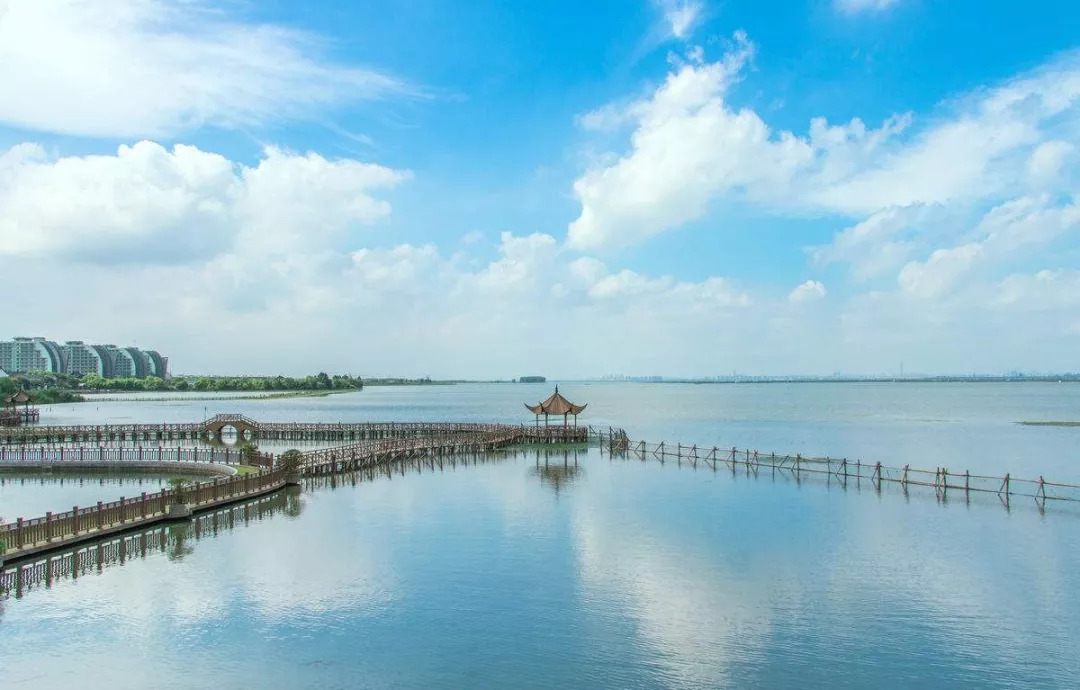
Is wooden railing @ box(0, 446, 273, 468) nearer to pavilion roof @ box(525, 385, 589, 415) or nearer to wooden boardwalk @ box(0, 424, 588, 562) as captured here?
wooden boardwalk @ box(0, 424, 588, 562)

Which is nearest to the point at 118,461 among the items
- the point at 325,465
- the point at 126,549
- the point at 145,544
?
the point at 325,465

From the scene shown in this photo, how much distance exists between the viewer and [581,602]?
64.3ft

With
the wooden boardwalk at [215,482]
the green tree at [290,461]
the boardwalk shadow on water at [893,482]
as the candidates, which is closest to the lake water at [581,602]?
the boardwalk shadow on water at [893,482]

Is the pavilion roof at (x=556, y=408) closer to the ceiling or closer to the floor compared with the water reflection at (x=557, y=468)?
closer to the ceiling

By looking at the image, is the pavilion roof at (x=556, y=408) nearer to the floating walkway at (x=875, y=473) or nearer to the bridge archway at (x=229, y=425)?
the floating walkway at (x=875, y=473)

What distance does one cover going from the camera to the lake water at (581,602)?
15477mm

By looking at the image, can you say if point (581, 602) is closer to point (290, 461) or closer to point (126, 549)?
point (126, 549)

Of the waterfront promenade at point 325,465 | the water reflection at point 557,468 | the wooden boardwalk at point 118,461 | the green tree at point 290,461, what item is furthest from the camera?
the wooden boardwalk at point 118,461

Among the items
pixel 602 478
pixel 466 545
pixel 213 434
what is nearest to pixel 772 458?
pixel 602 478

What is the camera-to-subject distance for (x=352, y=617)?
60.1 ft

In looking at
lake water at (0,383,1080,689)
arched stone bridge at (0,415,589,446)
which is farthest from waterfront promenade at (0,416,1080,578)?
lake water at (0,383,1080,689)

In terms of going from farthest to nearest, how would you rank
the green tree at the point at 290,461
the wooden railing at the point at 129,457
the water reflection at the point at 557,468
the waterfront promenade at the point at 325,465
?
the wooden railing at the point at 129,457 < the water reflection at the point at 557,468 < the green tree at the point at 290,461 < the waterfront promenade at the point at 325,465

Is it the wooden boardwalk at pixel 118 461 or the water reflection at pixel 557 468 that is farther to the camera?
the wooden boardwalk at pixel 118 461

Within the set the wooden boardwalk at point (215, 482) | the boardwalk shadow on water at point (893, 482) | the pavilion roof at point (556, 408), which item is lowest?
the boardwalk shadow on water at point (893, 482)
